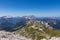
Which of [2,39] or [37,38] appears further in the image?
[37,38]

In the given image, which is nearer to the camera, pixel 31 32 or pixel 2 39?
pixel 2 39

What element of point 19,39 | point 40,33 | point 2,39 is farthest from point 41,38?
point 2,39

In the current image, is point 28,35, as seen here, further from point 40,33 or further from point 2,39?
point 2,39

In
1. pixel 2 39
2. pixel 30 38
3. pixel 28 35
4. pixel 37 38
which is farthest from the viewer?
pixel 28 35

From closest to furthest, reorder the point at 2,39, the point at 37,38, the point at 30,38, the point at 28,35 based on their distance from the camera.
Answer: the point at 2,39, the point at 37,38, the point at 30,38, the point at 28,35

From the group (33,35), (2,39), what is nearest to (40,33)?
(33,35)

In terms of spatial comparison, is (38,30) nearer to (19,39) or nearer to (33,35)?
(33,35)

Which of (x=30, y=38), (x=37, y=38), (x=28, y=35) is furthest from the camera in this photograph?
(x=28, y=35)

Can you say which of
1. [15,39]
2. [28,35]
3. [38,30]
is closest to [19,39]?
[15,39]
